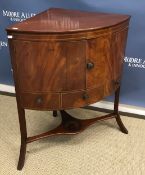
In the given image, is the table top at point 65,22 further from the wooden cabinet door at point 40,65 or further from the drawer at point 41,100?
the drawer at point 41,100

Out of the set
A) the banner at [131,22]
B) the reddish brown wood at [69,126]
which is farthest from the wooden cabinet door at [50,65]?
the banner at [131,22]

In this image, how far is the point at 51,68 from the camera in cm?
122

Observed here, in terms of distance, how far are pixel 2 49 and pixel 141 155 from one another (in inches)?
46.9

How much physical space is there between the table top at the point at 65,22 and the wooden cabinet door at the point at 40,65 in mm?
58

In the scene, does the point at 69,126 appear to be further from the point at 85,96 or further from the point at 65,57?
the point at 65,57

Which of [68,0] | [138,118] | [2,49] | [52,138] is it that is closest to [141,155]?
[138,118]

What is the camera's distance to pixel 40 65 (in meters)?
1.21

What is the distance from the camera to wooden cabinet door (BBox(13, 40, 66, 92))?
1.17 m

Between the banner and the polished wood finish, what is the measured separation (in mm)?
283

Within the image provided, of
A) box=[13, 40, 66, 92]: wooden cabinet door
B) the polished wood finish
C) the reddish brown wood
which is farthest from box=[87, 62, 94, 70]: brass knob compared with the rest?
the reddish brown wood

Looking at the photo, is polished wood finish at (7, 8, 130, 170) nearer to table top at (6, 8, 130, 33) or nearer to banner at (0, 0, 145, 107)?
table top at (6, 8, 130, 33)

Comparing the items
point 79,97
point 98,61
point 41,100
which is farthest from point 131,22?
point 41,100

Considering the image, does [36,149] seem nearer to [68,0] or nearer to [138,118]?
[138,118]

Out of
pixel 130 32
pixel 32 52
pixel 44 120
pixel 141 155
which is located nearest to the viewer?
pixel 32 52
